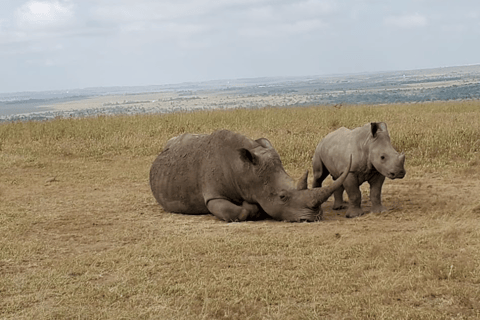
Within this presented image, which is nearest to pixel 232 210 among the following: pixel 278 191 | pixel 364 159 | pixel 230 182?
pixel 230 182

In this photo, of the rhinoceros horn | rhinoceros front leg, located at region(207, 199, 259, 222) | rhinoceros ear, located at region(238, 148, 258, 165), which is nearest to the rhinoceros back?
rhinoceros front leg, located at region(207, 199, 259, 222)

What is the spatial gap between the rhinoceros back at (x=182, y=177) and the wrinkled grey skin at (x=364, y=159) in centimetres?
177

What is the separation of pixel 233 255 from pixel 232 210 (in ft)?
6.17

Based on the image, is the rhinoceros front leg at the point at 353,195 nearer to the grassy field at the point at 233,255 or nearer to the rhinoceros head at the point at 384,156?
the grassy field at the point at 233,255

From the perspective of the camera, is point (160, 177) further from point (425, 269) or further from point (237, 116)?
point (237, 116)

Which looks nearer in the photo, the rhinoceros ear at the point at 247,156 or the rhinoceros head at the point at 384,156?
the rhinoceros head at the point at 384,156

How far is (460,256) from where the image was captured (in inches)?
229

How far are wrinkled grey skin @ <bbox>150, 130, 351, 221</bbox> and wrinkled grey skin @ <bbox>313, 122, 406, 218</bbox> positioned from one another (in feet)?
0.66

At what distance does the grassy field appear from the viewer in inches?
196

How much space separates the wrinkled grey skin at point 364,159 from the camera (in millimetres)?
7813

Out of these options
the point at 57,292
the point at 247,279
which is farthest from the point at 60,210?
the point at 247,279

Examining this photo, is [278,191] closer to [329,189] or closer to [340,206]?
[329,189]

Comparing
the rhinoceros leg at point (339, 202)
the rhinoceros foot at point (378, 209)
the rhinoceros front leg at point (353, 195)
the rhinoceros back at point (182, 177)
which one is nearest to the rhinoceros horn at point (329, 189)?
the rhinoceros front leg at point (353, 195)

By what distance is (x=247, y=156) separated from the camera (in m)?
8.25
